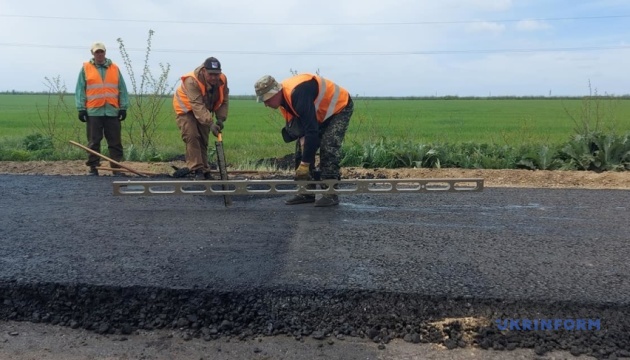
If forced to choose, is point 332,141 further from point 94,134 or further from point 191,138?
point 94,134

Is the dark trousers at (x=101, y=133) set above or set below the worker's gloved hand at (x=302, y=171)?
above

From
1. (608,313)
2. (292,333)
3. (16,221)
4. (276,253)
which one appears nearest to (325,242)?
(276,253)

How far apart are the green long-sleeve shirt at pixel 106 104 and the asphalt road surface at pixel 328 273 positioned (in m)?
2.73

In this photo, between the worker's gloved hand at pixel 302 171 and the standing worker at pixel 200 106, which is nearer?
the worker's gloved hand at pixel 302 171

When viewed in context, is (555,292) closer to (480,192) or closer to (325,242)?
(325,242)

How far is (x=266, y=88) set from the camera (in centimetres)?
514

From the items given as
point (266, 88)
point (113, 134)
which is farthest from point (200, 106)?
point (113, 134)

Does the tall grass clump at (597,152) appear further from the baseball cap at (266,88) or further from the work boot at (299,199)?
the baseball cap at (266,88)

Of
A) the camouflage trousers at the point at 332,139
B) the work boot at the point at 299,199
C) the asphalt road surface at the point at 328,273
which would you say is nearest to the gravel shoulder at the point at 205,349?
the asphalt road surface at the point at 328,273

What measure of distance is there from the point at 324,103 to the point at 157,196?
6.54 ft

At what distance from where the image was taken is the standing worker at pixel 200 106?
20.6 feet

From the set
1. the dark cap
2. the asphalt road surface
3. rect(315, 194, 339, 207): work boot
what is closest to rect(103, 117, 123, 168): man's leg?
the dark cap

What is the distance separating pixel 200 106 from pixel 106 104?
2.09m

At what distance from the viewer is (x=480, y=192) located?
19.7ft
